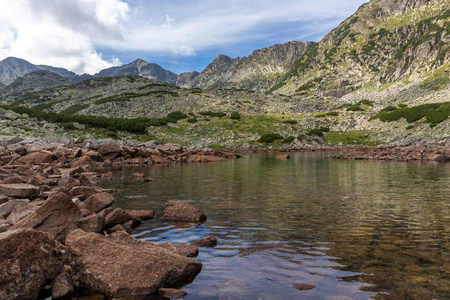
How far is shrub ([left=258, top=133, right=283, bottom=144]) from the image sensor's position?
81.6 meters

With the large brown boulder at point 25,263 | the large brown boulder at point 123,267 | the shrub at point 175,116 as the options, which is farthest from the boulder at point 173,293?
the shrub at point 175,116

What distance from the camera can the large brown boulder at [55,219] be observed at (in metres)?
7.41

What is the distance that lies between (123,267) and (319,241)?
5095 millimetres

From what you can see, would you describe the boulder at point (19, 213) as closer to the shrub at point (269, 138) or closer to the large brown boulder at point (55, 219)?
the large brown boulder at point (55, 219)

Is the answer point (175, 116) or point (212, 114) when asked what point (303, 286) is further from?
point (212, 114)

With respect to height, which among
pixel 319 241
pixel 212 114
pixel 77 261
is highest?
pixel 212 114

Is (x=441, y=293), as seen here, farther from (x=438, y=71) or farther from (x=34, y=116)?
(x=438, y=71)

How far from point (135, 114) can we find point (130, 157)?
227 ft

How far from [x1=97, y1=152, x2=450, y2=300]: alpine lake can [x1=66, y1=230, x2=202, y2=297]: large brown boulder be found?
1.48 ft

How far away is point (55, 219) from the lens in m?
7.61

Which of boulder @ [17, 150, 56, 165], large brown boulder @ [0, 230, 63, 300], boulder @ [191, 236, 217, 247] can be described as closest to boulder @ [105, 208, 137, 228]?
boulder @ [191, 236, 217, 247]

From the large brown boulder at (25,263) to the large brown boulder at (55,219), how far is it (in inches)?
82.1

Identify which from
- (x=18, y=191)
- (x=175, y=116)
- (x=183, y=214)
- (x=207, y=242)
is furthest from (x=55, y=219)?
(x=175, y=116)

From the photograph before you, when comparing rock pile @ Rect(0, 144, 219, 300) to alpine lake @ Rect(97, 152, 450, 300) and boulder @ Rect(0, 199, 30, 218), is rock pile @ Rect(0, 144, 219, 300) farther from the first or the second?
boulder @ Rect(0, 199, 30, 218)
